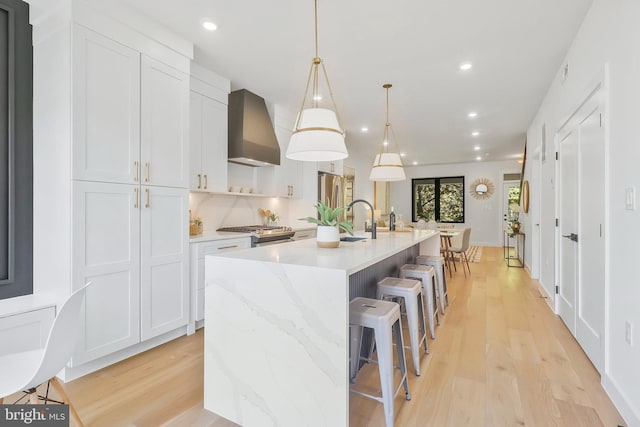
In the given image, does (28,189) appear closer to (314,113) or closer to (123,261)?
(123,261)

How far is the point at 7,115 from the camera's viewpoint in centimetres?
221

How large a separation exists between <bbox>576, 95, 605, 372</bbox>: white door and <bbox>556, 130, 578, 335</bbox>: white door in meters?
0.16

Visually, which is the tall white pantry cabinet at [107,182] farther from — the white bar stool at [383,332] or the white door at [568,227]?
the white door at [568,227]

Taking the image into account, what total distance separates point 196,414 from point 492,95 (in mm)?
4660

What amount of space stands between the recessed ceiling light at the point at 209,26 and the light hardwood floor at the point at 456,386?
8.73 ft

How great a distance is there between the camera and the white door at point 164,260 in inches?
101

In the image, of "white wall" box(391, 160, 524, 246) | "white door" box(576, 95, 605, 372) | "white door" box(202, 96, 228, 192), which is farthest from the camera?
"white wall" box(391, 160, 524, 246)

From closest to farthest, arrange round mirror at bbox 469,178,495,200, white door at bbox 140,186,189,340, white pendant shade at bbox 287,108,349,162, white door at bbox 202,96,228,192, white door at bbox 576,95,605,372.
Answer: white pendant shade at bbox 287,108,349,162 < white door at bbox 576,95,605,372 < white door at bbox 140,186,189,340 < white door at bbox 202,96,228,192 < round mirror at bbox 469,178,495,200

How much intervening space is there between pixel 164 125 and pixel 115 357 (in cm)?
186

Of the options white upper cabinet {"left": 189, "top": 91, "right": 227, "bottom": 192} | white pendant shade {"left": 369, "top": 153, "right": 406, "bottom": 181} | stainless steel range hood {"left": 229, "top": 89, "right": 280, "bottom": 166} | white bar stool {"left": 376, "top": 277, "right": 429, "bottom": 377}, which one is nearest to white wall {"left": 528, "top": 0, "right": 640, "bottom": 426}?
white bar stool {"left": 376, "top": 277, "right": 429, "bottom": 377}

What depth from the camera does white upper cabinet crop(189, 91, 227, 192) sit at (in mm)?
3387

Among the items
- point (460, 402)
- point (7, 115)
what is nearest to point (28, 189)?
point (7, 115)

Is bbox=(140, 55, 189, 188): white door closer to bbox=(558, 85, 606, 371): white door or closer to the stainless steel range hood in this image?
the stainless steel range hood

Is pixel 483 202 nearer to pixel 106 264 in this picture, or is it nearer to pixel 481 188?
pixel 481 188
